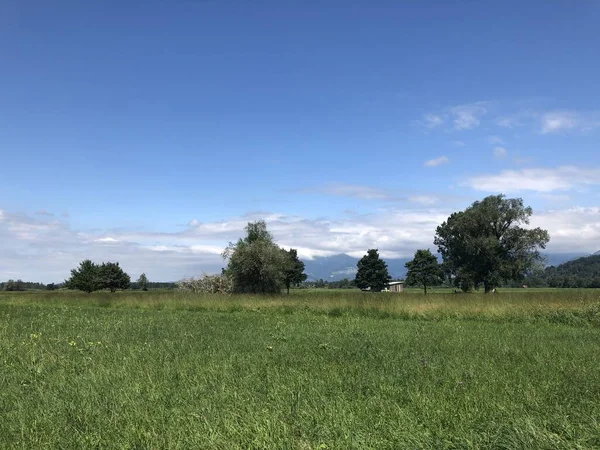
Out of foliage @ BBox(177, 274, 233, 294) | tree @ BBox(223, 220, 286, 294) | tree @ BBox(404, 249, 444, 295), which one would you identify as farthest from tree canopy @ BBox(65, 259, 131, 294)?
tree @ BBox(404, 249, 444, 295)

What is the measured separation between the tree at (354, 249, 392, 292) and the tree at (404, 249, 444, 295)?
7.63m

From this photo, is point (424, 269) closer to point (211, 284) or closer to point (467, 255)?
point (467, 255)

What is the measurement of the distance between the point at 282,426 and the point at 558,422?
3.02 m

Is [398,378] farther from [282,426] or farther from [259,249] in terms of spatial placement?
[259,249]

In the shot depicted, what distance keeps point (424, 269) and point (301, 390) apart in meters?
115

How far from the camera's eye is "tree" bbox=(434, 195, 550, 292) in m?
64.9

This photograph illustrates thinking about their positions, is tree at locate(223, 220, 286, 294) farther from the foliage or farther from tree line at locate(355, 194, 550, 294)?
tree line at locate(355, 194, 550, 294)

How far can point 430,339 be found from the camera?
39.3 ft

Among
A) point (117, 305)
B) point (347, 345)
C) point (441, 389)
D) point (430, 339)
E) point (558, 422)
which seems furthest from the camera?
point (117, 305)

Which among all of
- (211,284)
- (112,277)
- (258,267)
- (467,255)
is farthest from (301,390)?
(112,277)

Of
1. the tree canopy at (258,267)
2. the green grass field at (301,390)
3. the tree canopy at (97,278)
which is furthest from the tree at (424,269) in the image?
the green grass field at (301,390)

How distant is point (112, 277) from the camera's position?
376ft

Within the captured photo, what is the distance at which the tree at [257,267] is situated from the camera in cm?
5747

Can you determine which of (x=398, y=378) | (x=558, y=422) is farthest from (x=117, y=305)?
(x=558, y=422)
